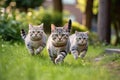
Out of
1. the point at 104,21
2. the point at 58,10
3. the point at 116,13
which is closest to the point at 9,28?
the point at 104,21

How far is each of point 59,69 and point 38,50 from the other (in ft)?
9.12

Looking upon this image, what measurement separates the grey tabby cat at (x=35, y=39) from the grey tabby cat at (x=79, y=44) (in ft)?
3.67

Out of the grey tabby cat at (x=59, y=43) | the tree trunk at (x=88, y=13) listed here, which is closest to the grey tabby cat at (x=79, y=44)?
the grey tabby cat at (x=59, y=43)

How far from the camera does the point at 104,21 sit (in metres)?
22.5

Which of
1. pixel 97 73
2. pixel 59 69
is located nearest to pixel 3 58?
pixel 59 69

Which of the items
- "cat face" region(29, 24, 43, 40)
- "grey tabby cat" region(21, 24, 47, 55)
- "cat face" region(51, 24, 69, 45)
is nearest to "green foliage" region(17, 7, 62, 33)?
"grey tabby cat" region(21, 24, 47, 55)

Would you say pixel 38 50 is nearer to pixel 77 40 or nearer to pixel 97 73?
pixel 77 40

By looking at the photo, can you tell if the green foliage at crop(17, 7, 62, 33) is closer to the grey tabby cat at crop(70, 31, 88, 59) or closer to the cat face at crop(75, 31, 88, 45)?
the grey tabby cat at crop(70, 31, 88, 59)

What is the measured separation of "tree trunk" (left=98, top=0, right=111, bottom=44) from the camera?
22031mm

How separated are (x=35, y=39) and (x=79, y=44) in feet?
5.22

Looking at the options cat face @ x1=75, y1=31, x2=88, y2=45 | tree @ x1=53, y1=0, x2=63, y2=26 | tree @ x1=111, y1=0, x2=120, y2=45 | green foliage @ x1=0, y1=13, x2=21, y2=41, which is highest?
cat face @ x1=75, y1=31, x2=88, y2=45

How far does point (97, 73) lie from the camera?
32.0ft

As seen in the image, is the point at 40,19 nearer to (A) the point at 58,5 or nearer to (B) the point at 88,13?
(A) the point at 58,5

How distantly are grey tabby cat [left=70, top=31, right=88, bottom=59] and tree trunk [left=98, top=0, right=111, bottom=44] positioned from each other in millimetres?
8436
